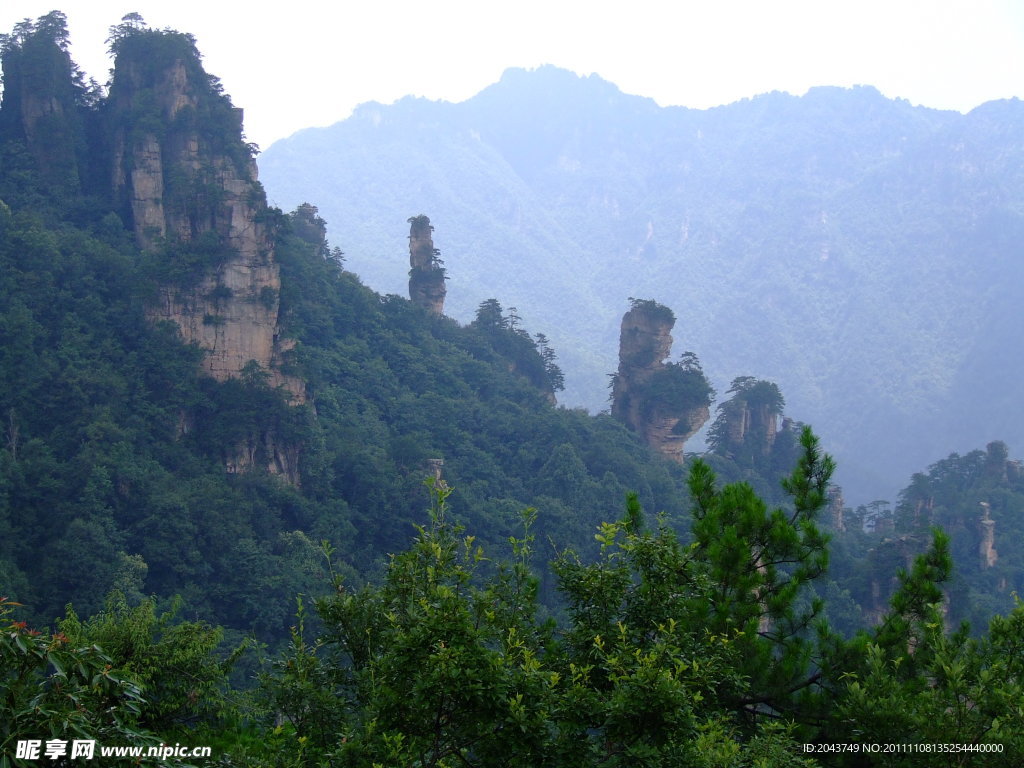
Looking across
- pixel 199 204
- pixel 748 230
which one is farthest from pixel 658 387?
pixel 748 230

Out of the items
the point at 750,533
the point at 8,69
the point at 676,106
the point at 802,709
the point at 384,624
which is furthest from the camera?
the point at 676,106

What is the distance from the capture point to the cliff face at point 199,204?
107ft

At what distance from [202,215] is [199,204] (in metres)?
0.48

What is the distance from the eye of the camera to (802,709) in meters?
7.86

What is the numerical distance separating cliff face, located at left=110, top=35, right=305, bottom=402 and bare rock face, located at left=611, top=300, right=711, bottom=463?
859 inches

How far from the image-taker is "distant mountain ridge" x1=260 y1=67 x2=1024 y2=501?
9788cm

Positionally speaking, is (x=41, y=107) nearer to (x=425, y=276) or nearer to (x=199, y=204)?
(x=199, y=204)

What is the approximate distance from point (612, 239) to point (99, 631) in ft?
485

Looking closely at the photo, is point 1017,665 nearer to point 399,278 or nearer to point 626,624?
point 626,624

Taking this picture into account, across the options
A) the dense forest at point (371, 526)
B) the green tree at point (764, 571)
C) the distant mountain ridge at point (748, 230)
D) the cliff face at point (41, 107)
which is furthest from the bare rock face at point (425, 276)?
the green tree at point (764, 571)

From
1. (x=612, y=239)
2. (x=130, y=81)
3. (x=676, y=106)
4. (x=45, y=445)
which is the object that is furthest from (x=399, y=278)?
(x=676, y=106)

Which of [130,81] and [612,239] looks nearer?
[130,81]

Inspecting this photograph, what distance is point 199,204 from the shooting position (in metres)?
34.0

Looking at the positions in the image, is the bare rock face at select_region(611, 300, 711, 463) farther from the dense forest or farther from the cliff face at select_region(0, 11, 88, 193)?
the cliff face at select_region(0, 11, 88, 193)
